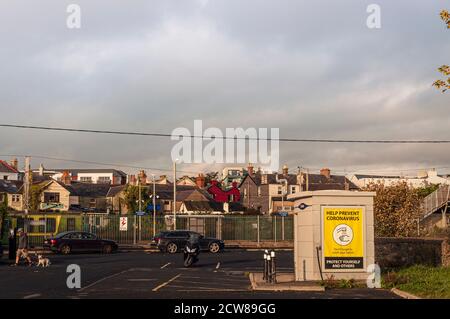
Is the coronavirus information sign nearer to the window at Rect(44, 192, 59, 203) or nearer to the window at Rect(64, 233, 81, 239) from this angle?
the window at Rect(64, 233, 81, 239)

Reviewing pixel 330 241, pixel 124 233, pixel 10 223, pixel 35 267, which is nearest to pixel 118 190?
pixel 124 233

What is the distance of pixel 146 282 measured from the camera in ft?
68.1

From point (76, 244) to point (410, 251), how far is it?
22602mm

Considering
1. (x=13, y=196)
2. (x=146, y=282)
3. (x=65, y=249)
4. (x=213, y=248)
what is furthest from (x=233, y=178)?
(x=146, y=282)

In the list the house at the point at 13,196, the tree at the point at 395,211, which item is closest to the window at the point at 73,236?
the tree at the point at 395,211

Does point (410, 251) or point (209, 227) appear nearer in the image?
point (410, 251)

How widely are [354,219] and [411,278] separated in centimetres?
254

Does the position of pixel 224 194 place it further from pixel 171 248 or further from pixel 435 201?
pixel 171 248

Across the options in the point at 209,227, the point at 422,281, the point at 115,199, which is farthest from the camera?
the point at 115,199

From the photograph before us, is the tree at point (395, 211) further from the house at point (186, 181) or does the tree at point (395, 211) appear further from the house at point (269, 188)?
the house at point (186, 181)

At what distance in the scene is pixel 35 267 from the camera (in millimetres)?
27797

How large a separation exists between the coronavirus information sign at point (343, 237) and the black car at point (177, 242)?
71.0ft

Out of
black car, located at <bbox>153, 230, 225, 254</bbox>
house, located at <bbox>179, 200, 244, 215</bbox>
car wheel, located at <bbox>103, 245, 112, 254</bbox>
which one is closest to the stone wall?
black car, located at <bbox>153, 230, 225, 254</bbox>
